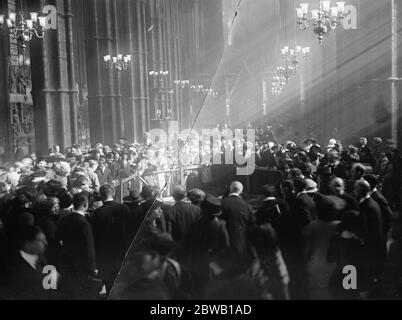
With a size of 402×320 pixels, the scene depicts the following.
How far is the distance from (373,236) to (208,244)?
179cm

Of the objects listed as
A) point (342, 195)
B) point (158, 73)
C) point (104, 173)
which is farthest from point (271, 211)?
point (158, 73)

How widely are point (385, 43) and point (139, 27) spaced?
15595 millimetres

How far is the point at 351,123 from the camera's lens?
20.8 metres

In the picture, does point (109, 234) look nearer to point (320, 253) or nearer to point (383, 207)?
point (320, 253)

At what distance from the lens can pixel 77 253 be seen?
6938 millimetres

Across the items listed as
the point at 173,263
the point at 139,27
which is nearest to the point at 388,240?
the point at 173,263

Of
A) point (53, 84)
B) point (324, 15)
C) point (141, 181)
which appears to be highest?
point (324, 15)

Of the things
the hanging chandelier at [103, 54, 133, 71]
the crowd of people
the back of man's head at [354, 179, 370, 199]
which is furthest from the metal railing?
the hanging chandelier at [103, 54, 133, 71]

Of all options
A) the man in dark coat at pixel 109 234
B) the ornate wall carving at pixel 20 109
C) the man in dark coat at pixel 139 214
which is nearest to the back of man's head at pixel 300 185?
the man in dark coat at pixel 139 214

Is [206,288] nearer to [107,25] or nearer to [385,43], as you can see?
[385,43]

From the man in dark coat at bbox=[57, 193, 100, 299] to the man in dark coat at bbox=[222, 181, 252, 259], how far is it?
5.36 feet

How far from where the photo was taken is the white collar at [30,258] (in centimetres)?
682

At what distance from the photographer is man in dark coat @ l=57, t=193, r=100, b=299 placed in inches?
272

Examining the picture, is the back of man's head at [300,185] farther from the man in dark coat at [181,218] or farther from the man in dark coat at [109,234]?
the man in dark coat at [109,234]
